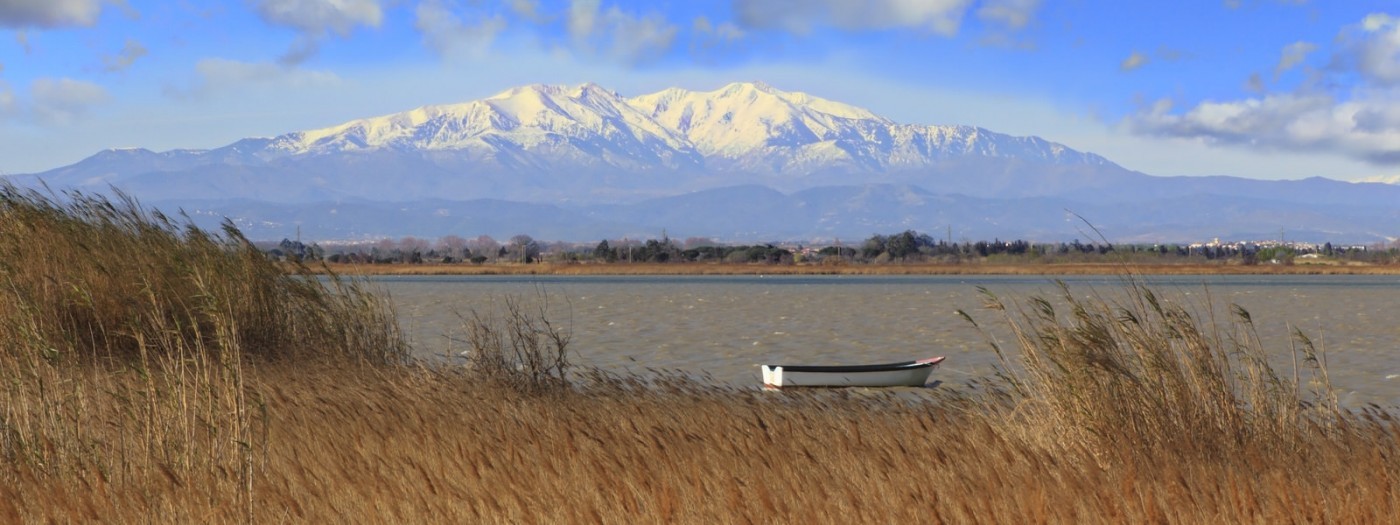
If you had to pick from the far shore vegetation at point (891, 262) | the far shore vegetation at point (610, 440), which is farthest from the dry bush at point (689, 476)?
the far shore vegetation at point (891, 262)

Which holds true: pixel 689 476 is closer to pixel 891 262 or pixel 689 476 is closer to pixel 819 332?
pixel 819 332

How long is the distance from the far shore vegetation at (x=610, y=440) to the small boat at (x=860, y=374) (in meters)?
5.52

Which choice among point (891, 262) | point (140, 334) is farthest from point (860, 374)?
point (891, 262)

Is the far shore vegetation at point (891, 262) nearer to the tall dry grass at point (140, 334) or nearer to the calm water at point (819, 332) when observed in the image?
the calm water at point (819, 332)

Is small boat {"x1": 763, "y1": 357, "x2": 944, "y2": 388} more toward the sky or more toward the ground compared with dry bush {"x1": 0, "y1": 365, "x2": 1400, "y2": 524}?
more toward the ground

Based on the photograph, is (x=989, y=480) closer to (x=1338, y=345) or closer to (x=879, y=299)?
(x=1338, y=345)

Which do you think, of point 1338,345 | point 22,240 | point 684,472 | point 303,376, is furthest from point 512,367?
point 1338,345

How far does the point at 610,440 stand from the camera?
11.4 meters

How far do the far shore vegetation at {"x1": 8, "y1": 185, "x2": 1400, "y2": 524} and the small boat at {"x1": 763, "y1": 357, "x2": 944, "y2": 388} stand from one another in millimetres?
5518

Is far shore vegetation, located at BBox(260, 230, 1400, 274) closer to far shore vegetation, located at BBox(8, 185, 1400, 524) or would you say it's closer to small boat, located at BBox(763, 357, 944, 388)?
small boat, located at BBox(763, 357, 944, 388)

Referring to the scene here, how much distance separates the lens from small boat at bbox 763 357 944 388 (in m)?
22.2

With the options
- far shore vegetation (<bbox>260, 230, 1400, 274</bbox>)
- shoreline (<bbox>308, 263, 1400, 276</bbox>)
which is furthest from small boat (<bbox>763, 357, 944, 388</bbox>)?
shoreline (<bbox>308, 263, 1400, 276</bbox>)

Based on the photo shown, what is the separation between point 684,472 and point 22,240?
9.97 metres

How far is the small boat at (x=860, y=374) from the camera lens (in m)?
22.2
